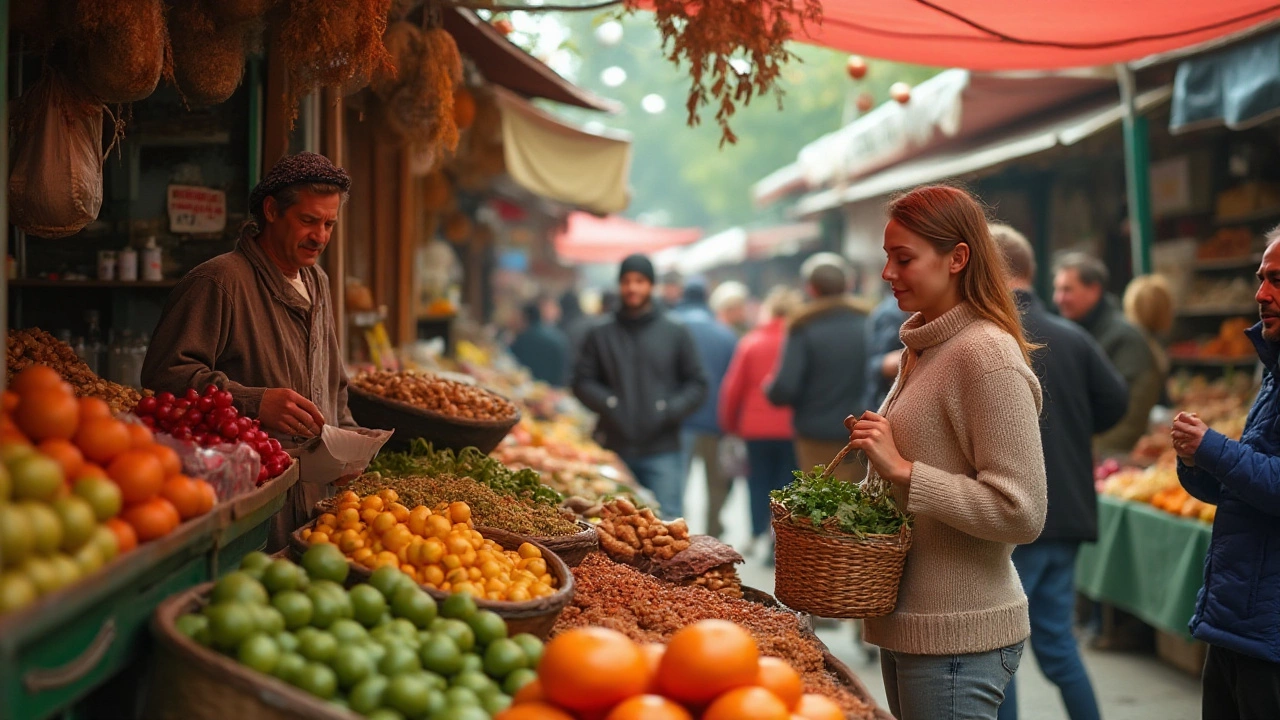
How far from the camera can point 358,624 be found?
2301 millimetres

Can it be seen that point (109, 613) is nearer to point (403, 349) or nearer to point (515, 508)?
point (515, 508)

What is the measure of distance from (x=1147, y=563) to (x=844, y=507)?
3877 mm

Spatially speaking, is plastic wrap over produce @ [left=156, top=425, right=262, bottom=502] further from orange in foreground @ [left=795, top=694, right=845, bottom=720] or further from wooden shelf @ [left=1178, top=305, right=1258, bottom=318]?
wooden shelf @ [left=1178, top=305, right=1258, bottom=318]

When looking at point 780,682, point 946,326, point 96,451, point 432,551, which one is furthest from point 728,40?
point 96,451

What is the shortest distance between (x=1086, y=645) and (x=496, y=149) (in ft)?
16.1

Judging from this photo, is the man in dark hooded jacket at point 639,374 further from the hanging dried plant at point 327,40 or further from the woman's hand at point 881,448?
the woman's hand at point 881,448

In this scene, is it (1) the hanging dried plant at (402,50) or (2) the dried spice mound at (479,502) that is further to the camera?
(1) the hanging dried plant at (402,50)

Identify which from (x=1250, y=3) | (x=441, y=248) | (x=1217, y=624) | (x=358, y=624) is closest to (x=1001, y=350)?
(x=1217, y=624)

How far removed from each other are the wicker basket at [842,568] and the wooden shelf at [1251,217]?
6.89 m

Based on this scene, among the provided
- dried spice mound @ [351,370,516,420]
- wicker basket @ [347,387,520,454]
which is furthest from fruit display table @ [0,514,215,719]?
dried spice mound @ [351,370,516,420]

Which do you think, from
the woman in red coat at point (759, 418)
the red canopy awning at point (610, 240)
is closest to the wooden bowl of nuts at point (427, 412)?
the woman in red coat at point (759, 418)

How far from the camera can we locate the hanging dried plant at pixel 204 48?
351 centimetres

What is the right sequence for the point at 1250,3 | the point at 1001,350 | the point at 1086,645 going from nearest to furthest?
the point at 1001,350
the point at 1250,3
the point at 1086,645

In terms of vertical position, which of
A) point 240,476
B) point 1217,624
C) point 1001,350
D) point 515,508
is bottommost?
point 1217,624
